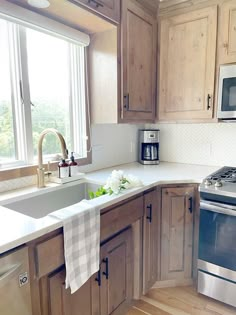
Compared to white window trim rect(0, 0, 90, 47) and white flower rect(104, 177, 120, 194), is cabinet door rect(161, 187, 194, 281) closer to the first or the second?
white flower rect(104, 177, 120, 194)

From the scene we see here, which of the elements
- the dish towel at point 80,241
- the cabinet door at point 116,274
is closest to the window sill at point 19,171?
the dish towel at point 80,241

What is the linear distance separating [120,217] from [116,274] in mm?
366

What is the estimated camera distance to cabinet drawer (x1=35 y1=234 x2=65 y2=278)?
992mm

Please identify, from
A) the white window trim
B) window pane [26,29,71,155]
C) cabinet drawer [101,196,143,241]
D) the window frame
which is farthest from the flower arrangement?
the white window trim

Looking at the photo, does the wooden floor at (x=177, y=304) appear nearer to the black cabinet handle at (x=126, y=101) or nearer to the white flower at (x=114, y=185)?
the white flower at (x=114, y=185)

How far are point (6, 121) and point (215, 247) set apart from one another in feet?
5.38

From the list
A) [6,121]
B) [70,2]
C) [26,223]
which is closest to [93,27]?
[70,2]

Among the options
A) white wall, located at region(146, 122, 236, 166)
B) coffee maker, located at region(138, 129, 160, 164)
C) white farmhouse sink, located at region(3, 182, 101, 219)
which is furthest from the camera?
coffee maker, located at region(138, 129, 160, 164)

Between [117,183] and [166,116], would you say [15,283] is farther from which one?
[166,116]

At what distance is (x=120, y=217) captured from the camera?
1.46 m

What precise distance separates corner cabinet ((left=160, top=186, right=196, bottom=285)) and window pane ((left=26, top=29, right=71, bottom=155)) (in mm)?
934

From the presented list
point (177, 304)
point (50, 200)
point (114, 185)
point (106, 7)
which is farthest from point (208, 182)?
point (106, 7)

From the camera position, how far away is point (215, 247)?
169cm

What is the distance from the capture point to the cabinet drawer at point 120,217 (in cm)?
134
